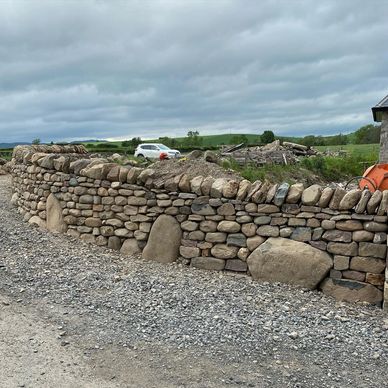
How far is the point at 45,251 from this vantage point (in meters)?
6.76

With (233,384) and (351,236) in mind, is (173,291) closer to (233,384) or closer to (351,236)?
(233,384)

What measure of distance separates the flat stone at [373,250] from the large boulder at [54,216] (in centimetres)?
514

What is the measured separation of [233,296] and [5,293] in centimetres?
285

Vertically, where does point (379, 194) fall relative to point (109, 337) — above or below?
above

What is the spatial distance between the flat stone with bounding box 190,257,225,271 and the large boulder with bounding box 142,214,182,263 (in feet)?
1.14

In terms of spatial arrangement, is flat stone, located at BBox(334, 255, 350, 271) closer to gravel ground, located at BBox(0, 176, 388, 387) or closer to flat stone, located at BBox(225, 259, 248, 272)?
gravel ground, located at BBox(0, 176, 388, 387)

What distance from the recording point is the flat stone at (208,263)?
6263mm

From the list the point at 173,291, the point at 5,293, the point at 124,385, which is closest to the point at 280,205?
the point at 173,291

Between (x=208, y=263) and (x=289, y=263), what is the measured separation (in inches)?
49.6

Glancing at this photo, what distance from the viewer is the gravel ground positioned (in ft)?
12.0

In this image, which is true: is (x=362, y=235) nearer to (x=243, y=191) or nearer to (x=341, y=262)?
(x=341, y=262)

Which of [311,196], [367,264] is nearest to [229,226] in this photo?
Answer: [311,196]

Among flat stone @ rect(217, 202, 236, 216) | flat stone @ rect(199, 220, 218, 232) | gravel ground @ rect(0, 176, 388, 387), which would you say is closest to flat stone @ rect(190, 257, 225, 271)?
gravel ground @ rect(0, 176, 388, 387)

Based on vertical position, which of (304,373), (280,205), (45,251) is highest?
(280,205)
